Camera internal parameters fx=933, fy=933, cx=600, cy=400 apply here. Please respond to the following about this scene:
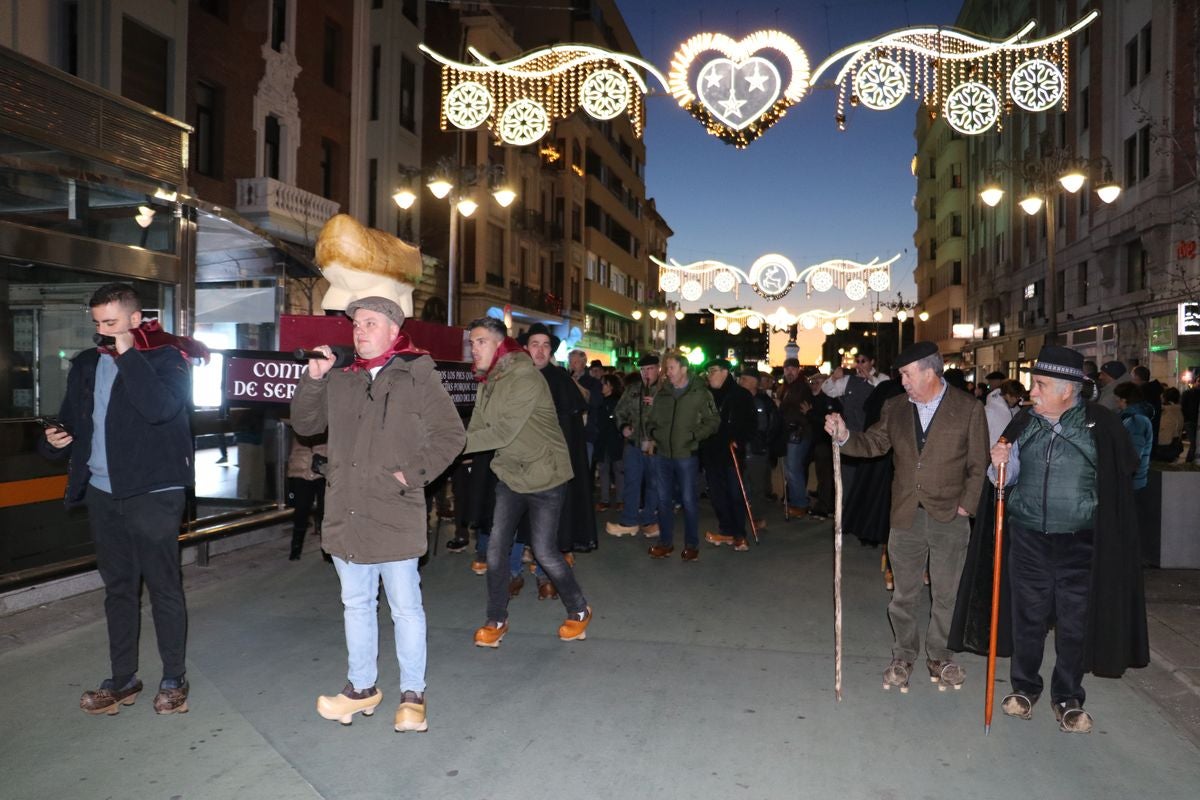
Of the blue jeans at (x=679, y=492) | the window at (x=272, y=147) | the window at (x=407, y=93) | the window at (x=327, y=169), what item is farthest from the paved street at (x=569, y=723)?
the window at (x=407, y=93)

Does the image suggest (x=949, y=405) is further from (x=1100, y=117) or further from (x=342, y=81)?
(x=1100, y=117)

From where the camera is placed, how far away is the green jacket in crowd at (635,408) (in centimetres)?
1012

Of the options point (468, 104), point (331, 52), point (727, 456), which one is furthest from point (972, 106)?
point (331, 52)

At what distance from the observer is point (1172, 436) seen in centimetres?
1359

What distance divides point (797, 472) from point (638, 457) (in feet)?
8.66

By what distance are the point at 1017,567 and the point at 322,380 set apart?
3669mm

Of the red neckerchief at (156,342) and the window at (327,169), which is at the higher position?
the window at (327,169)

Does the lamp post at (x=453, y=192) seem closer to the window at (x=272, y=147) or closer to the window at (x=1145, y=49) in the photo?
the window at (x=272, y=147)

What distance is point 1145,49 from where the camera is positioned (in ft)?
84.0

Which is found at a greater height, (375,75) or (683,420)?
(375,75)

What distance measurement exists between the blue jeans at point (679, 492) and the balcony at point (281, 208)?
13.3 metres

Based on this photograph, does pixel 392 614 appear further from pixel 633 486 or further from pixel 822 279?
pixel 822 279

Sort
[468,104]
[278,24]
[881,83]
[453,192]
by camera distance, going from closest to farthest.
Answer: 1. [881,83]
2. [468,104]
3. [453,192]
4. [278,24]

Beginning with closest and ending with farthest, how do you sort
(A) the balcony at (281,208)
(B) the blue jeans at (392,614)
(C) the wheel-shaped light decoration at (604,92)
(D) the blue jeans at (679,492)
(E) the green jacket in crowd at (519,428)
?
(B) the blue jeans at (392,614) → (E) the green jacket in crowd at (519,428) → (D) the blue jeans at (679,492) → (C) the wheel-shaped light decoration at (604,92) → (A) the balcony at (281,208)
